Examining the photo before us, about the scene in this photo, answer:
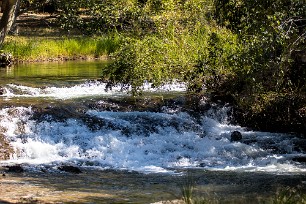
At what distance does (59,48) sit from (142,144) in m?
16.7

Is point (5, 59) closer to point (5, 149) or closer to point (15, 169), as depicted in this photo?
point (5, 149)

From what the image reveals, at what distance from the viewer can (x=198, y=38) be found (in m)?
19.6

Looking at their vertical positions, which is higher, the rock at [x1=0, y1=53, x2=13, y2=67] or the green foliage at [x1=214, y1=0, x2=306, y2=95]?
the green foliage at [x1=214, y1=0, x2=306, y2=95]

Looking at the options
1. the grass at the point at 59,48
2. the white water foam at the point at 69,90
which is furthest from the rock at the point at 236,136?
the grass at the point at 59,48

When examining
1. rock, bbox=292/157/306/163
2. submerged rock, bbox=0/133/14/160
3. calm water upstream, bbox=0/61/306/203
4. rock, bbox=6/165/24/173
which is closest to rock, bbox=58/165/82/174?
calm water upstream, bbox=0/61/306/203

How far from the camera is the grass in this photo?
31641mm

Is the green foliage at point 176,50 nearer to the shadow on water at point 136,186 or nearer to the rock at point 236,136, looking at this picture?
the rock at point 236,136

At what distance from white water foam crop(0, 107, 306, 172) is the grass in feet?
43.2

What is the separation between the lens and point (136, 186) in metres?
13.2

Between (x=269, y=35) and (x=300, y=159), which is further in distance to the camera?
(x=300, y=159)

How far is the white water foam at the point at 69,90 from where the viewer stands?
2217cm

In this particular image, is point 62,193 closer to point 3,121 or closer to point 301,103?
point 3,121

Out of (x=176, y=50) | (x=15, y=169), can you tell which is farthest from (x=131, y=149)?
(x=15, y=169)

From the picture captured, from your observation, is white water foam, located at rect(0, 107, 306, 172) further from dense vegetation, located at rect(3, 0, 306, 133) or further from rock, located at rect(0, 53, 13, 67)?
rock, located at rect(0, 53, 13, 67)
